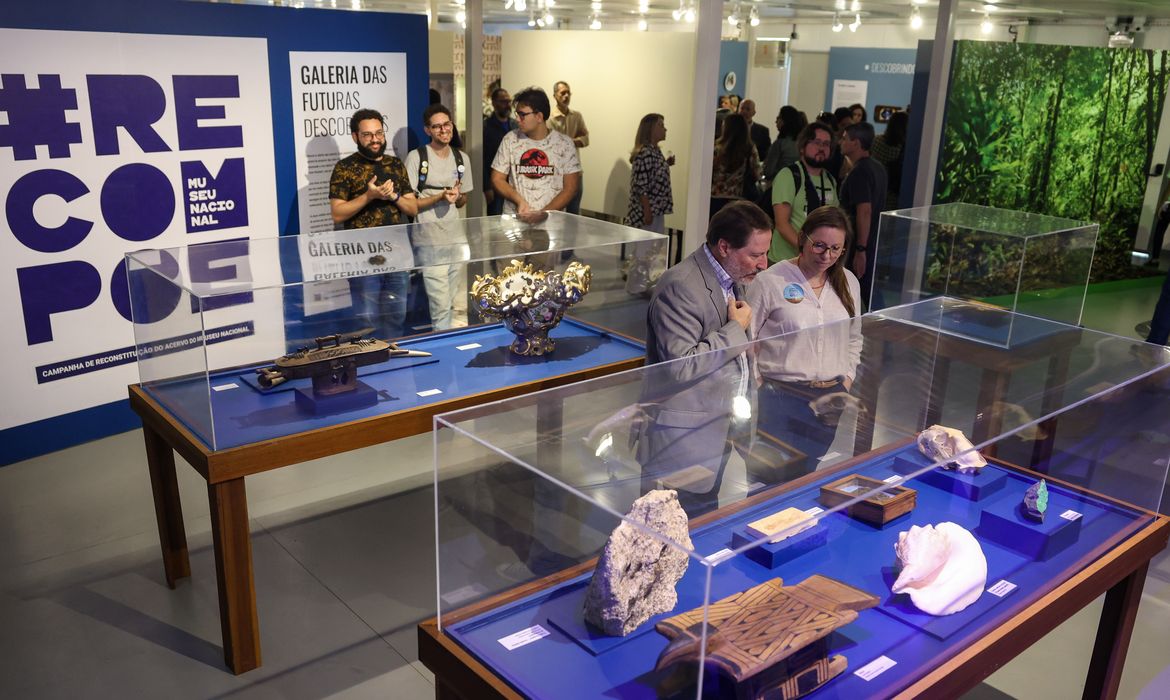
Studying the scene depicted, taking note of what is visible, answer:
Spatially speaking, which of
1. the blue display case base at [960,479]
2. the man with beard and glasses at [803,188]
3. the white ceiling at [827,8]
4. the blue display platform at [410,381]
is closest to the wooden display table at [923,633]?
the blue display case base at [960,479]

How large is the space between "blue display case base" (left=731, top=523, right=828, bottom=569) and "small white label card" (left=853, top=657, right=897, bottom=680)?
25 cm

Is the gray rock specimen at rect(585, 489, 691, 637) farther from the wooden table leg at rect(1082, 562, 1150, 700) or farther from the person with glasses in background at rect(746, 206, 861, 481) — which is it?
the wooden table leg at rect(1082, 562, 1150, 700)

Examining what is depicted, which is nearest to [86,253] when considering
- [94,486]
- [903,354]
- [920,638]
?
[94,486]

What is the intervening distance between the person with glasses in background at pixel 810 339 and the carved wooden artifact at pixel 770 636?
450 mm

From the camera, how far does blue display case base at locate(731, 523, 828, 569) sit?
170cm

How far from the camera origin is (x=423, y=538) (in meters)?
4.02

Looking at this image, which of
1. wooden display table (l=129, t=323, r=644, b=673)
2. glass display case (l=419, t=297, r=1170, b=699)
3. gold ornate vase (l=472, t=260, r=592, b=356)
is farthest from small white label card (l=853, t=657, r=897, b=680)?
gold ornate vase (l=472, t=260, r=592, b=356)

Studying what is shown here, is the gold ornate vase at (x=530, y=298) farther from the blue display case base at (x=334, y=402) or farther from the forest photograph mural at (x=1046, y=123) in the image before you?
the forest photograph mural at (x=1046, y=123)

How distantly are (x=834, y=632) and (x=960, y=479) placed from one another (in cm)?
65

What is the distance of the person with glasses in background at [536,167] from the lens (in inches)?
216

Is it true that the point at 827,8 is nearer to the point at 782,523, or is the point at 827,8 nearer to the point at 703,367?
the point at 703,367

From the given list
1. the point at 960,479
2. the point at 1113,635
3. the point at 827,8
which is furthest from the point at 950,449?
the point at 827,8

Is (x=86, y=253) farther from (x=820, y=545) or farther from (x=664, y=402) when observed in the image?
(x=820, y=545)

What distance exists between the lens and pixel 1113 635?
Answer: 2834 millimetres
